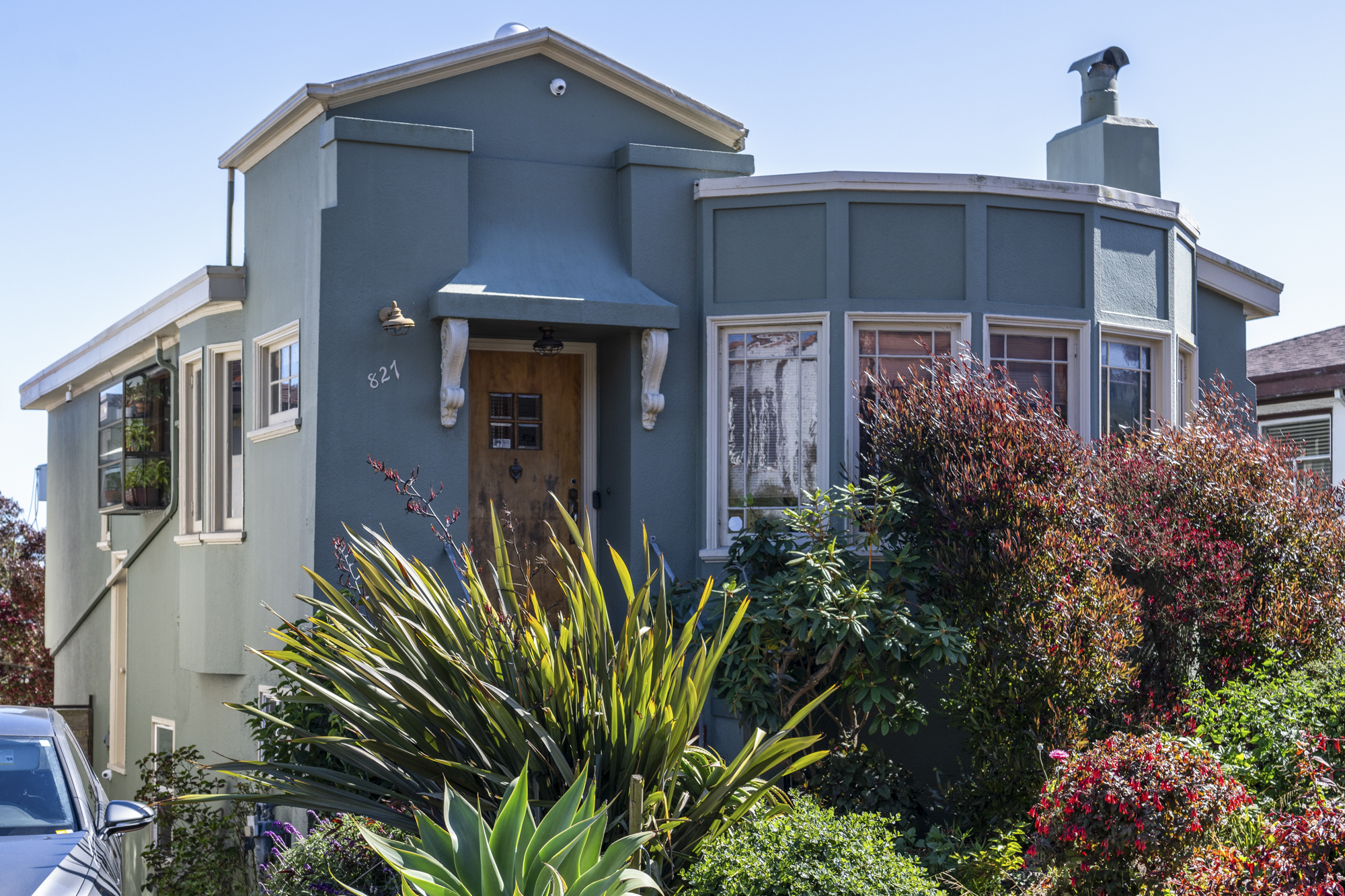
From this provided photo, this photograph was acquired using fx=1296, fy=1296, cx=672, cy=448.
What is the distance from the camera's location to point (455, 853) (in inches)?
177

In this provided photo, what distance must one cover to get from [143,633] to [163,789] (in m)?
3.96

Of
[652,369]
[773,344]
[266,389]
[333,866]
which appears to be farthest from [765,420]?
[333,866]

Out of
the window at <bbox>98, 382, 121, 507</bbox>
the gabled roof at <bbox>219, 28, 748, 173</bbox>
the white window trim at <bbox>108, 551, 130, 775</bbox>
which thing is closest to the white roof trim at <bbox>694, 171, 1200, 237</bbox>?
the gabled roof at <bbox>219, 28, 748, 173</bbox>

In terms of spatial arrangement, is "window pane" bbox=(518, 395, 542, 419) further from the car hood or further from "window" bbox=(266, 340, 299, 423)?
the car hood

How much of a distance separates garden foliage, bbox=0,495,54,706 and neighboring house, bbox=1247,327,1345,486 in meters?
16.7

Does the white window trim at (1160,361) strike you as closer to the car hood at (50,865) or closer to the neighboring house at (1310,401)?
the neighboring house at (1310,401)

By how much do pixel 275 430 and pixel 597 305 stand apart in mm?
2540

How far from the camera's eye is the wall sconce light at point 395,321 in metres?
8.42

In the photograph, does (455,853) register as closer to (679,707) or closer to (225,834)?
(679,707)

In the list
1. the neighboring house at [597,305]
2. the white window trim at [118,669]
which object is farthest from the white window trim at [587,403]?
the white window trim at [118,669]

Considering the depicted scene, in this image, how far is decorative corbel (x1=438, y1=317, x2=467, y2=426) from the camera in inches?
337

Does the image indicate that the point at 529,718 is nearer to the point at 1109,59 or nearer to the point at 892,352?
the point at 892,352

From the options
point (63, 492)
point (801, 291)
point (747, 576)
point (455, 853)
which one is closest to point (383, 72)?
point (801, 291)

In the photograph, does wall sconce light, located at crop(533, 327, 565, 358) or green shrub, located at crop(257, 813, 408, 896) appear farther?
wall sconce light, located at crop(533, 327, 565, 358)
